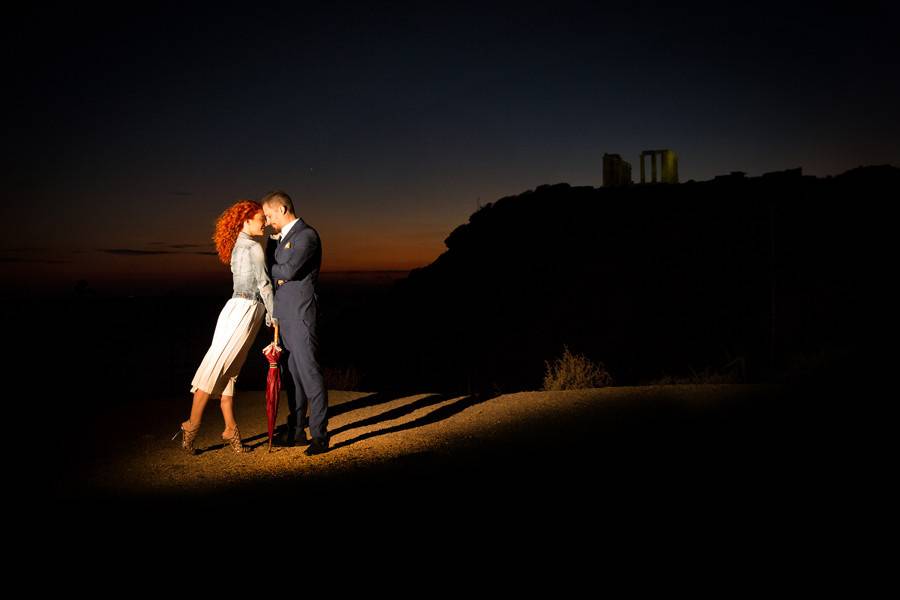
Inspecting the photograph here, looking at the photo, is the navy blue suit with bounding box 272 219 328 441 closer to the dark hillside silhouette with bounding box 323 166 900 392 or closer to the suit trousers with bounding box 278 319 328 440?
the suit trousers with bounding box 278 319 328 440

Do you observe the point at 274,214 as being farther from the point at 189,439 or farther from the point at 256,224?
the point at 189,439

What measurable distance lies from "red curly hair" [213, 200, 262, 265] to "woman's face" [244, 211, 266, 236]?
1.3 inches

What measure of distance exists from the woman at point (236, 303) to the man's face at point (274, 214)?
0.18 ft

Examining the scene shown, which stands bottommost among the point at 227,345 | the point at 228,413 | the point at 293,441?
the point at 293,441

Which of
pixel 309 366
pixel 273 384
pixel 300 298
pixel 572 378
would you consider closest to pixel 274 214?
pixel 300 298

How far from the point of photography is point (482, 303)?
123 ft

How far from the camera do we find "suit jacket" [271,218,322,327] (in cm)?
657

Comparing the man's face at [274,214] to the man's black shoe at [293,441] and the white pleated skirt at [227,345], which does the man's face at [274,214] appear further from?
the man's black shoe at [293,441]

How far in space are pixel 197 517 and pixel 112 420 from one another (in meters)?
4.25

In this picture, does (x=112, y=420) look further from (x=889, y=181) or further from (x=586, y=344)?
(x=889, y=181)

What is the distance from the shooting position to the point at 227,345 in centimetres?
657

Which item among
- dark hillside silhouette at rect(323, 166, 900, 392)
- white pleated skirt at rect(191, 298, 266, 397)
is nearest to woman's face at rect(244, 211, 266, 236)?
white pleated skirt at rect(191, 298, 266, 397)

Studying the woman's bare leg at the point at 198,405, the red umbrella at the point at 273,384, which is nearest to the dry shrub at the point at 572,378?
the red umbrella at the point at 273,384

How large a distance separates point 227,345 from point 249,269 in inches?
28.6
